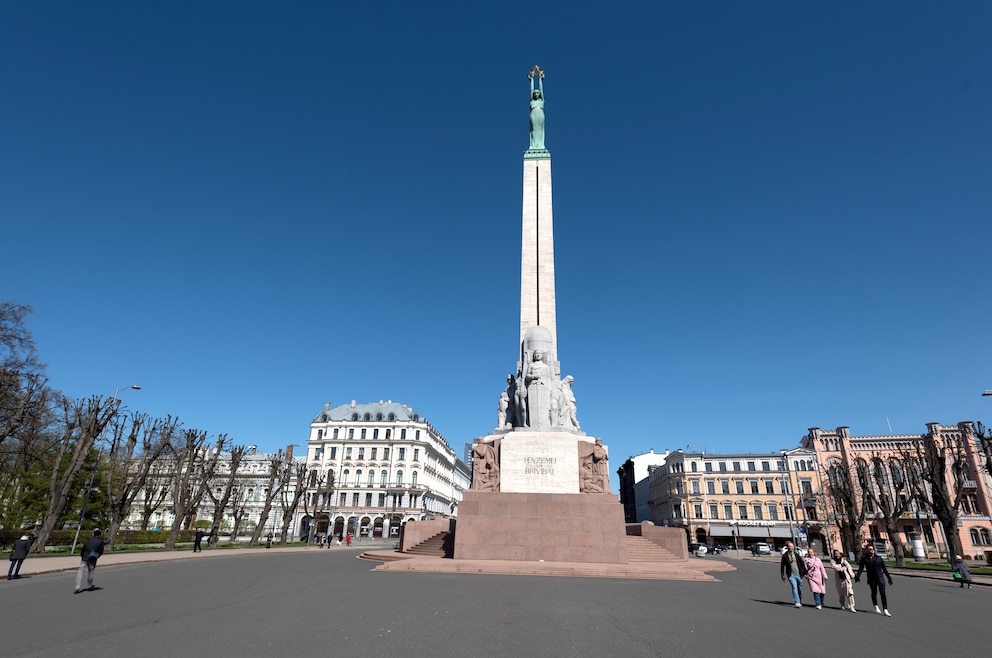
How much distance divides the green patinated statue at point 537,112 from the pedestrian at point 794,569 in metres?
25.8

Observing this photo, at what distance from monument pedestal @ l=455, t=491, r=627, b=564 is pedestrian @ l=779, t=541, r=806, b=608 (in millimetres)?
6000

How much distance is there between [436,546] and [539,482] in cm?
600

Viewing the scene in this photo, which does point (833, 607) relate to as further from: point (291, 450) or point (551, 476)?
point (291, 450)

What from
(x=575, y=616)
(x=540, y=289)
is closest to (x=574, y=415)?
(x=540, y=289)

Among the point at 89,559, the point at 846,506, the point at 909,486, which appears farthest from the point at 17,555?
the point at 909,486

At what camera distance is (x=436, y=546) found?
22766 mm

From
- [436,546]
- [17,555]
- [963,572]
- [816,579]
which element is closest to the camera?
[816,579]

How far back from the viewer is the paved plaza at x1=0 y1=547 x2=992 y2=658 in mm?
6980

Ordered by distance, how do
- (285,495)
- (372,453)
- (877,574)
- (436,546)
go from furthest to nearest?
1. (372,453)
2. (285,495)
3. (436,546)
4. (877,574)

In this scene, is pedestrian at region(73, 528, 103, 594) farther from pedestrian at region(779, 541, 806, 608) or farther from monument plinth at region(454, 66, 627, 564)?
pedestrian at region(779, 541, 806, 608)

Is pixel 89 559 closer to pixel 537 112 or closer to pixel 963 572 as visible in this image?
pixel 963 572

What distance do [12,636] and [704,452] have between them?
76746 millimetres

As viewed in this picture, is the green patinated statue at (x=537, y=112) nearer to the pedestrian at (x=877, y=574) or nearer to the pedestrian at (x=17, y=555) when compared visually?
the pedestrian at (x=877, y=574)

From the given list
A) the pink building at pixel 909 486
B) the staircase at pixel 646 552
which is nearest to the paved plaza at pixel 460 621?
the staircase at pixel 646 552
